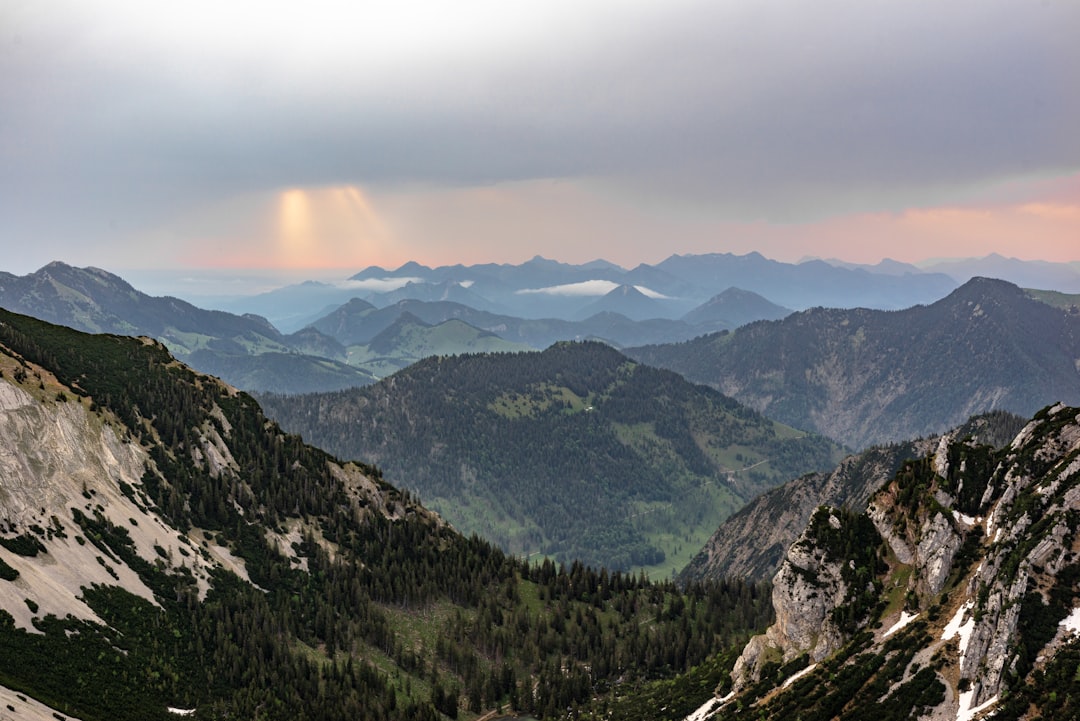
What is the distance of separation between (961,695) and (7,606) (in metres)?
125

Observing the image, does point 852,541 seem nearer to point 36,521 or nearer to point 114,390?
point 36,521

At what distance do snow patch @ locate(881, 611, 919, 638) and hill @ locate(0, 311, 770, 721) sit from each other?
54.8 meters

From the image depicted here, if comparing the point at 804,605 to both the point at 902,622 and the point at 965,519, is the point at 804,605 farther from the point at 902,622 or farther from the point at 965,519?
the point at 965,519

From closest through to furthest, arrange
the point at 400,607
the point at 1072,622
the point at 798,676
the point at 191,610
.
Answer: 1. the point at 1072,622
2. the point at 798,676
3. the point at 191,610
4. the point at 400,607

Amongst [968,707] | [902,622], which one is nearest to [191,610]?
[902,622]

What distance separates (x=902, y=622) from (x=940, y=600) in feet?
17.5

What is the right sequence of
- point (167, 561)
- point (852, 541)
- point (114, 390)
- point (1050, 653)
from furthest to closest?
point (114, 390) < point (167, 561) < point (852, 541) < point (1050, 653)

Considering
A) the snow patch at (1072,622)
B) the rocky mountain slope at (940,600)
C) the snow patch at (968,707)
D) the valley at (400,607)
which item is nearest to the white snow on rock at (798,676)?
the rocky mountain slope at (940,600)

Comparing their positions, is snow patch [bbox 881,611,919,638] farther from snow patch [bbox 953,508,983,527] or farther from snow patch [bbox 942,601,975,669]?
snow patch [bbox 953,508,983,527]

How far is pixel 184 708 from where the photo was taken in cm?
11531

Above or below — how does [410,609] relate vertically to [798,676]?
below

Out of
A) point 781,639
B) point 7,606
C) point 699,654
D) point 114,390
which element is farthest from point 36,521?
point 699,654

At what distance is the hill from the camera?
371ft

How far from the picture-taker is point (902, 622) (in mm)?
82312
